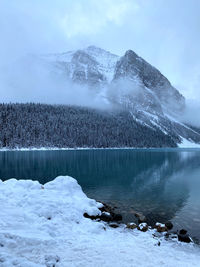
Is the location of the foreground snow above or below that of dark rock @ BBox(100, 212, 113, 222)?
above

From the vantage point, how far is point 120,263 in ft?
44.2

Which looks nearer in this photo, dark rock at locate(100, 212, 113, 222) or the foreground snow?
the foreground snow

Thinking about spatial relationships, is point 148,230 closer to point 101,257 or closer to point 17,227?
point 101,257

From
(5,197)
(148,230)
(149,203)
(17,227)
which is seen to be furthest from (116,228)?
(149,203)

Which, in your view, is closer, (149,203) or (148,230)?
(148,230)

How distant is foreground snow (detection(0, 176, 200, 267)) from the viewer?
13.1m

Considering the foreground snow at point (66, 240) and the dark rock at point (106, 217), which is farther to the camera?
the dark rock at point (106, 217)

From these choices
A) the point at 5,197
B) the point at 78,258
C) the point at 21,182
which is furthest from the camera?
the point at 21,182

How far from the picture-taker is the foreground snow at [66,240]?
1315 centimetres

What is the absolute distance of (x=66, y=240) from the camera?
52.3 ft

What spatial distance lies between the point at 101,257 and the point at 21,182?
1574 cm

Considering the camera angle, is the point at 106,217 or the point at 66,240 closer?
the point at 66,240

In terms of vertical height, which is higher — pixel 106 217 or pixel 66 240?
pixel 66 240

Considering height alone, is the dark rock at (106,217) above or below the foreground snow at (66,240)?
below
